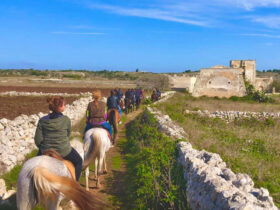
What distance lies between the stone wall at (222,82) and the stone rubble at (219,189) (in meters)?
28.6

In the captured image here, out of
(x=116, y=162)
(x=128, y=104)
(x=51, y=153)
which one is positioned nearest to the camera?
(x=51, y=153)

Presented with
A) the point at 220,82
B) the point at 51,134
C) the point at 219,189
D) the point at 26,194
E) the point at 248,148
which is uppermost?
the point at 220,82

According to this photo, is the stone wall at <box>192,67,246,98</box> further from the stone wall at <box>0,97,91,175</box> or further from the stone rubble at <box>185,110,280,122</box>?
the stone wall at <box>0,97,91,175</box>

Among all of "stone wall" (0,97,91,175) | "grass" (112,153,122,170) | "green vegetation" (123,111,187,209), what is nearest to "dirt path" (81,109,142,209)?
"grass" (112,153,122,170)

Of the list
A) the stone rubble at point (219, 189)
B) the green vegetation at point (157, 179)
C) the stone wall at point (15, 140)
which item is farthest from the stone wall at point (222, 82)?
the stone rubble at point (219, 189)

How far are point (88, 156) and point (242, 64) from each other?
34.3 metres

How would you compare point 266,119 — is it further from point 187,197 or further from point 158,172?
point 187,197

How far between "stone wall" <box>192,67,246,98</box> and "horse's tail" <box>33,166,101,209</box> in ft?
102

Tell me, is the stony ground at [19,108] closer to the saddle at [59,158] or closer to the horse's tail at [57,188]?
the saddle at [59,158]

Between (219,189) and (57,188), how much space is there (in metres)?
2.34

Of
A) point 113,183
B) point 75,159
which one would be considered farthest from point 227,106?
point 75,159

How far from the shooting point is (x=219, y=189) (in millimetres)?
4207

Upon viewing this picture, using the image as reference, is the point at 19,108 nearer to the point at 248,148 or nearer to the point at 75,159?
the point at 248,148

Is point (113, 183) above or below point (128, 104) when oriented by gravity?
below
